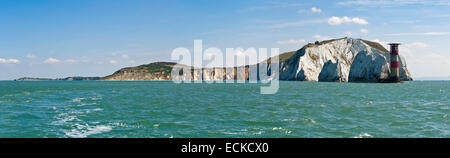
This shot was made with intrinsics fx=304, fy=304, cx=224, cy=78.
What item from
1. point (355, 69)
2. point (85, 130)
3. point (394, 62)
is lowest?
point (85, 130)

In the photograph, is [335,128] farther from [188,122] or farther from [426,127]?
[188,122]

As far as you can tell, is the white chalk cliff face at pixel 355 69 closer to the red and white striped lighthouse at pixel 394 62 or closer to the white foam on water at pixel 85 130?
the red and white striped lighthouse at pixel 394 62

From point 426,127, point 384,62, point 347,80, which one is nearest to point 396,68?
point 384,62

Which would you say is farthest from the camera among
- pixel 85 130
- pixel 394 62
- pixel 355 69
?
pixel 355 69

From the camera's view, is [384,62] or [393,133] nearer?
[393,133]

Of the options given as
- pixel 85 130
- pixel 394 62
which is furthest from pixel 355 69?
pixel 85 130

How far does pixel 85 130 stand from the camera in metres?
21.6

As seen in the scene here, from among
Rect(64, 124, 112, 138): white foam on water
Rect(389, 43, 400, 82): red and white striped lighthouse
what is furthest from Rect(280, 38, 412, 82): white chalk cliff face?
Rect(64, 124, 112, 138): white foam on water

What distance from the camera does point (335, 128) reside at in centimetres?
2156

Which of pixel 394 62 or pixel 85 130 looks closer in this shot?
pixel 85 130

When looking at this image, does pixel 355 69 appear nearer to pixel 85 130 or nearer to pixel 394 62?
pixel 394 62
